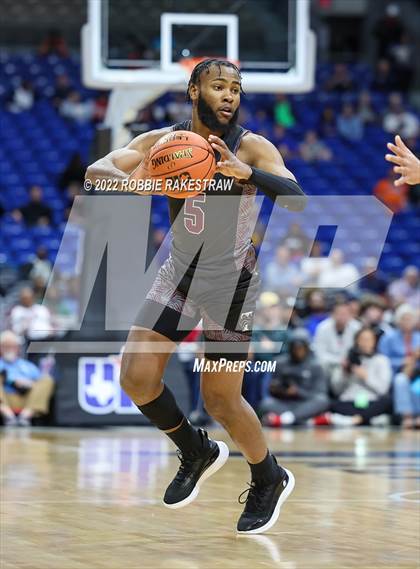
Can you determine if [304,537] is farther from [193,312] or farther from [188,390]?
[188,390]

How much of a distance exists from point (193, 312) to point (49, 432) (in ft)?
24.1

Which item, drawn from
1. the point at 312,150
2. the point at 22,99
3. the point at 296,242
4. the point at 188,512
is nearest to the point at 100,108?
the point at 22,99

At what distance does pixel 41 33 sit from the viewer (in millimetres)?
27469

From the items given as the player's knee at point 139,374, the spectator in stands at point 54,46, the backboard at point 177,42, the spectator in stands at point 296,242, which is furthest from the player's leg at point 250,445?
the spectator in stands at point 54,46

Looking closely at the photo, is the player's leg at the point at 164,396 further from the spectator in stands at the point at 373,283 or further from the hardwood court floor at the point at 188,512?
the spectator in stands at the point at 373,283

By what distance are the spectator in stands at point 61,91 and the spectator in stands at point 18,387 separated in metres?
10.5

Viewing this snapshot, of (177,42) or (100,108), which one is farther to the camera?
(100,108)

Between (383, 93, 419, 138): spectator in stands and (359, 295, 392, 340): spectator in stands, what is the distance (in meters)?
9.62

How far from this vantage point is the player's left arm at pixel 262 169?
217 inches

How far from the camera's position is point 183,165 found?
221 inches

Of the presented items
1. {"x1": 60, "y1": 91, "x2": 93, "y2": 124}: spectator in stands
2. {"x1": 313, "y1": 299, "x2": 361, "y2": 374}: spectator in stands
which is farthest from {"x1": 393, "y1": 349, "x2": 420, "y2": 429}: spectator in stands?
{"x1": 60, "y1": 91, "x2": 93, "y2": 124}: spectator in stands

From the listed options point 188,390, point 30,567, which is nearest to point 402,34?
point 188,390

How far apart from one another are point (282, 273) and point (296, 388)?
291 centimetres

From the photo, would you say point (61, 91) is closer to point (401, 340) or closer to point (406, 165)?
point (401, 340)
